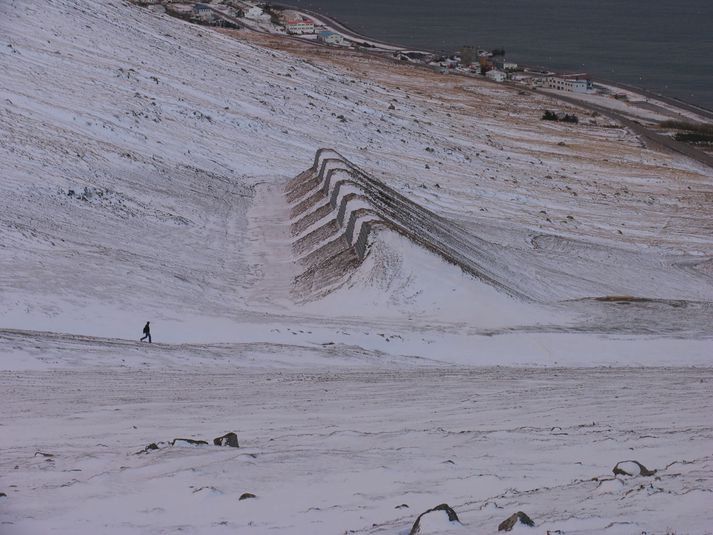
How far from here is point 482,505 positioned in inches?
321

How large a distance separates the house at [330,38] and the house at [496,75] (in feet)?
64.4

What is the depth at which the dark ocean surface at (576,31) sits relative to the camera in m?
86.5

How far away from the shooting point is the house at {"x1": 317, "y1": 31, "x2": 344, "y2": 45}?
312ft

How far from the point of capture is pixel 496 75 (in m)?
79.0

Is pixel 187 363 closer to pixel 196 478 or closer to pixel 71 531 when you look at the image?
pixel 196 478

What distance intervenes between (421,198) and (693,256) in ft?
29.3

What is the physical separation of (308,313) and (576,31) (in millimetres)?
103028

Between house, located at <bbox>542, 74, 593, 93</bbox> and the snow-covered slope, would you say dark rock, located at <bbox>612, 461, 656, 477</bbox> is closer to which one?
the snow-covered slope

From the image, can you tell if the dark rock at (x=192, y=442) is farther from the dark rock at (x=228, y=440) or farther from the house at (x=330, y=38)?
the house at (x=330, y=38)

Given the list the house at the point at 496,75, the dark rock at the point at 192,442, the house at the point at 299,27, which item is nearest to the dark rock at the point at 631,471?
the dark rock at the point at 192,442

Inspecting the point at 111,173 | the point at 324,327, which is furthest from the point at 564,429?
the point at 111,173

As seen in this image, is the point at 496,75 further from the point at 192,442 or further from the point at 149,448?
the point at 149,448

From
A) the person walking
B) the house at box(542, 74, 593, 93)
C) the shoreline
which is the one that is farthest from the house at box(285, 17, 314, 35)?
the person walking

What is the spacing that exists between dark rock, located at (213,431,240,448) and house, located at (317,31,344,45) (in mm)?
86335
